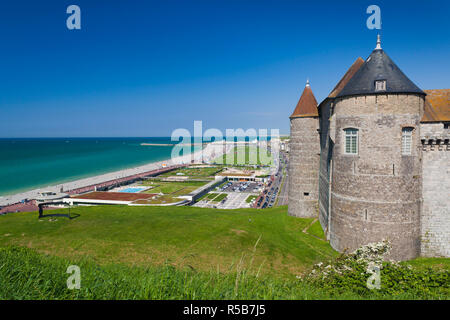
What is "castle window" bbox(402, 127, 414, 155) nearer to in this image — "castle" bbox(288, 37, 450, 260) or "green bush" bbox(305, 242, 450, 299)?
"castle" bbox(288, 37, 450, 260)

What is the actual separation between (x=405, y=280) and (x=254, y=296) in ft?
26.2

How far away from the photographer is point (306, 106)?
2878cm

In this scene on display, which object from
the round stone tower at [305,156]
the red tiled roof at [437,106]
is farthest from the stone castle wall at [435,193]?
the round stone tower at [305,156]

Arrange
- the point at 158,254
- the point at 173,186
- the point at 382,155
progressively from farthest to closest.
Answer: the point at 173,186 < the point at 382,155 < the point at 158,254

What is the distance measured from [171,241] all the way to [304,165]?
18.1 metres

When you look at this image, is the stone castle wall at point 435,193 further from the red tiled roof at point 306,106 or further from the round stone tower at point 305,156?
the red tiled roof at point 306,106

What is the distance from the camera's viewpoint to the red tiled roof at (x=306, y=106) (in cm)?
2833

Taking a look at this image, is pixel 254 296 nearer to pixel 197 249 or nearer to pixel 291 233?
pixel 197 249

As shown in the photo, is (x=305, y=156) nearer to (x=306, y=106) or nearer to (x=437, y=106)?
(x=306, y=106)

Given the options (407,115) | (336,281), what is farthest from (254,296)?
(407,115)

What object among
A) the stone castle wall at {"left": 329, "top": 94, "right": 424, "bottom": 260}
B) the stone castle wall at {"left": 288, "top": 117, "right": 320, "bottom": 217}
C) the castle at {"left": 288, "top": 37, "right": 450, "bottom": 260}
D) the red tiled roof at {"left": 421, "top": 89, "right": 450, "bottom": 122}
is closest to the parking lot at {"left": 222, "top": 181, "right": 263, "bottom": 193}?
the stone castle wall at {"left": 288, "top": 117, "right": 320, "bottom": 217}

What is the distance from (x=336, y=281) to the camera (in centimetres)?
1009

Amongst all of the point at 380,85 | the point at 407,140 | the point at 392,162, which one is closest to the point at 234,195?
the point at 392,162

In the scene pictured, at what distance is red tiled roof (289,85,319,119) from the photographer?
28.3 meters
